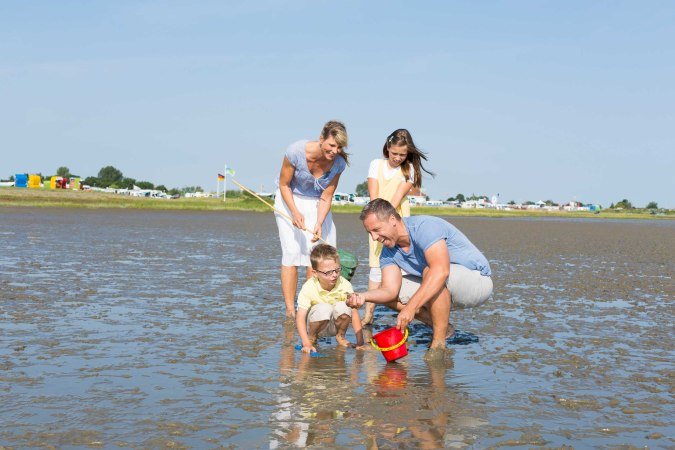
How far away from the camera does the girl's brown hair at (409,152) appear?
24.0 ft

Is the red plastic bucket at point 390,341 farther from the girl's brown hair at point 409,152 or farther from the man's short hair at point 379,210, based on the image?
the girl's brown hair at point 409,152

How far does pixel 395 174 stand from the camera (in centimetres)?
758

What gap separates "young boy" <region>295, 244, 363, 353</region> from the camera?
252 inches

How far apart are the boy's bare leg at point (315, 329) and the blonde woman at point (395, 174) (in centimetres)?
89

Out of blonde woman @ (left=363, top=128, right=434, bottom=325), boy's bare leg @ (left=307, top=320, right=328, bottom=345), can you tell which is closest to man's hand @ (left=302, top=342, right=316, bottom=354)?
boy's bare leg @ (left=307, top=320, right=328, bottom=345)

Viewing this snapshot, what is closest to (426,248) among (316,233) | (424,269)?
(424,269)

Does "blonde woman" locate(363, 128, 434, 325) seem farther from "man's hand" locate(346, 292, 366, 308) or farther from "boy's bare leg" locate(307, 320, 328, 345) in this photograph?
"man's hand" locate(346, 292, 366, 308)

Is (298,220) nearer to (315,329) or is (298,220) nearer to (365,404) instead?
(315,329)

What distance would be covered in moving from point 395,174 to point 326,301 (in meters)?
1.67

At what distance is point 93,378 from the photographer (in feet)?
16.6

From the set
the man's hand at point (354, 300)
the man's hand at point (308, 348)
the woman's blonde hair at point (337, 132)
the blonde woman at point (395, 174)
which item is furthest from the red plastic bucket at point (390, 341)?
the woman's blonde hair at point (337, 132)

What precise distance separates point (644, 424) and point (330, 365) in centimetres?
230

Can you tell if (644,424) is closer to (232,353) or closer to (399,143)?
(232,353)

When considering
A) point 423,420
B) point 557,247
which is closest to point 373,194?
point 423,420
